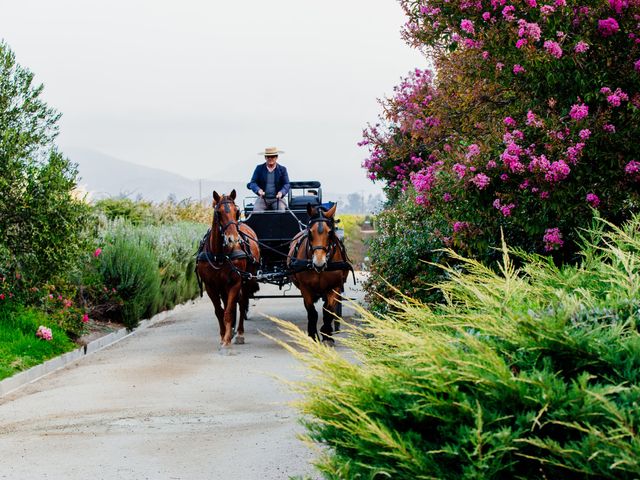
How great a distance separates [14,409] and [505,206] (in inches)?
220

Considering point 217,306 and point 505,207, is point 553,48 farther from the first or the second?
point 217,306

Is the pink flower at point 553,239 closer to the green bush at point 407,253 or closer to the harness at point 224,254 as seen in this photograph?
the green bush at point 407,253

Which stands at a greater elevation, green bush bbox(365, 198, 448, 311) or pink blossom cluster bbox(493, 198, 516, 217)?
pink blossom cluster bbox(493, 198, 516, 217)

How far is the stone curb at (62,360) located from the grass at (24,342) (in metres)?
0.09

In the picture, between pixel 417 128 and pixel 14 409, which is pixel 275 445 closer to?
pixel 14 409

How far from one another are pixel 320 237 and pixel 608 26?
5.27 m

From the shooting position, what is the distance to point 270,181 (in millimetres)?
16266

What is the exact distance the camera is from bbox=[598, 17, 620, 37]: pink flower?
347 inches

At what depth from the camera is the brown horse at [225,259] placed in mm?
13430

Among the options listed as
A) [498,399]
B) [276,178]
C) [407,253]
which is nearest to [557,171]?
[407,253]

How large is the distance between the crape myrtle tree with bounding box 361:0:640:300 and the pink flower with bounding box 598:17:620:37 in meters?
0.01

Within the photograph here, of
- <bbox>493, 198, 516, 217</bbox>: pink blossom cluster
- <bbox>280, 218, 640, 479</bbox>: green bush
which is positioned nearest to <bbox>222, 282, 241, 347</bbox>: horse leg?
<bbox>493, 198, 516, 217</bbox>: pink blossom cluster

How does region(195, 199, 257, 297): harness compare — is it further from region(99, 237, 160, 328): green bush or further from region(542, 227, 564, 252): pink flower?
region(542, 227, 564, 252): pink flower

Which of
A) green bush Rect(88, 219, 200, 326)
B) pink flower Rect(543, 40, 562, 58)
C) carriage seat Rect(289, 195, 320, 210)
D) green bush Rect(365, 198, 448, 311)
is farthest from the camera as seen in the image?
carriage seat Rect(289, 195, 320, 210)
